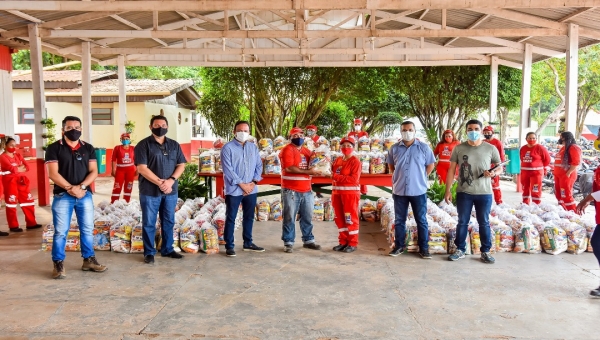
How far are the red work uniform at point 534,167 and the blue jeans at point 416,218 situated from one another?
169 inches

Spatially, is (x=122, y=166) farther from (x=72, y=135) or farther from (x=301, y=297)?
(x=301, y=297)

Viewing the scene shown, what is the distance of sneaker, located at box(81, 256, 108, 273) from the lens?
19.8 feet

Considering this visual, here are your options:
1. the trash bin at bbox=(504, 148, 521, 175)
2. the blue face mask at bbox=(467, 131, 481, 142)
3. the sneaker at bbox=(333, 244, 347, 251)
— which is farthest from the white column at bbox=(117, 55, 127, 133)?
the blue face mask at bbox=(467, 131, 481, 142)

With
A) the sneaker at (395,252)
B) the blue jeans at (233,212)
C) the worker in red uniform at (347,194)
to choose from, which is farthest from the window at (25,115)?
the sneaker at (395,252)

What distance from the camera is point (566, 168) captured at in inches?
360

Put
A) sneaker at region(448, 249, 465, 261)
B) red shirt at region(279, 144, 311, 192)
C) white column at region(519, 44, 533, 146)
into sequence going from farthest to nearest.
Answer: white column at region(519, 44, 533, 146), red shirt at region(279, 144, 311, 192), sneaker at region(448, 249, 465, 261)

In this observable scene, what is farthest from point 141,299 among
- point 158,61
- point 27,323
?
point 158,61

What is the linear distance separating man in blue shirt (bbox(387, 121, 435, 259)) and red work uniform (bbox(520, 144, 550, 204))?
423 centimetres

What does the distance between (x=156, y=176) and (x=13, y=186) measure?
3.47 meters

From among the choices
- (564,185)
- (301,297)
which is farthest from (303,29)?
(301,297)

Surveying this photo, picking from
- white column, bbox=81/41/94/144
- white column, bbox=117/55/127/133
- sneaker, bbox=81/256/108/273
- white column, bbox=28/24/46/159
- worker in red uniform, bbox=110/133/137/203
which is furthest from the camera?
white column, bbox=117/55/127/133

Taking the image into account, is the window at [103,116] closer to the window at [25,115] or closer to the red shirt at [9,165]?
the window at [25,115]

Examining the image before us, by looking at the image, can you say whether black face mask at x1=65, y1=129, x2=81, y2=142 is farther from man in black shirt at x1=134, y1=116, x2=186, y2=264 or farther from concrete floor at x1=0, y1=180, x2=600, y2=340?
concrete floor at x1=0, y1=180, x2=600, y2=340

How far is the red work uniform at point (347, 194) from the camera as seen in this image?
700cm
